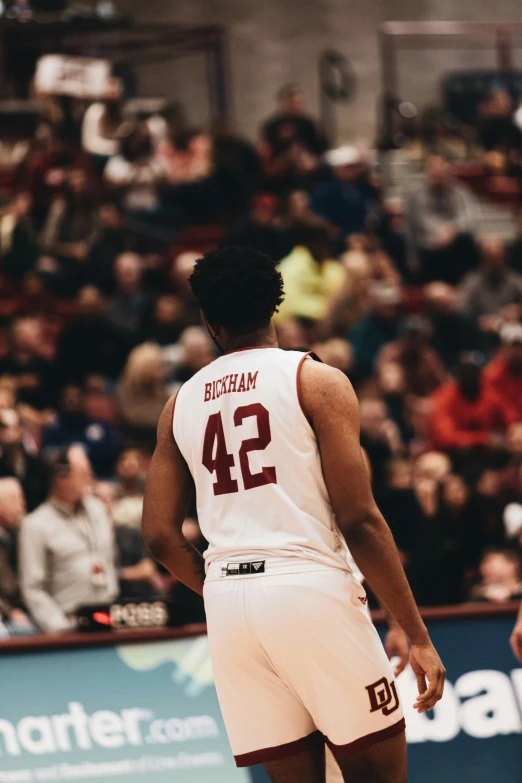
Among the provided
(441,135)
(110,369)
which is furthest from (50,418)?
(441,135)

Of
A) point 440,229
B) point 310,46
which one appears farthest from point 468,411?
point 310,46

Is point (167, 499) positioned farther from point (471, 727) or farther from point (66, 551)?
point (66, 551)

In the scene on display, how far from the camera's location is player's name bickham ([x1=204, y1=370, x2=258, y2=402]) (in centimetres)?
360

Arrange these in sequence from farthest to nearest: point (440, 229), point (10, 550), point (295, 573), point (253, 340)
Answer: point (440, 229) < point (10, 550) < point (253, 340) < point (295, 573)

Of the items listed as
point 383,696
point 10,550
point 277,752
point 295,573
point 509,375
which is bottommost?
point 509,375

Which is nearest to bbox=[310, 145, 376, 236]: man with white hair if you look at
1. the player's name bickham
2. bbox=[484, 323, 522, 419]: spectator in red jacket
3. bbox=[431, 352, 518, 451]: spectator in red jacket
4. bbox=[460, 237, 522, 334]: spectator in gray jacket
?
bbox=[460, 237, 522, 334]: spectator in gray jacket

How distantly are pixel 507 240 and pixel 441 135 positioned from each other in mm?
2050

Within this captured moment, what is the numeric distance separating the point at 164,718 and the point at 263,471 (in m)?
2.89

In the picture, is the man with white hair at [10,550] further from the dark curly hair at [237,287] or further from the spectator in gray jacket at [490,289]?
the spectator in gray jacket at [490,289]

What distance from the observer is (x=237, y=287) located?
3.66 metres

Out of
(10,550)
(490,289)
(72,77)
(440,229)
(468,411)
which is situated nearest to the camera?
(10,550)

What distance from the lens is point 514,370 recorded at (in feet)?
36.4

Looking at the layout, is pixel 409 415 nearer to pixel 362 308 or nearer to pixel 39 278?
pixel 362 308

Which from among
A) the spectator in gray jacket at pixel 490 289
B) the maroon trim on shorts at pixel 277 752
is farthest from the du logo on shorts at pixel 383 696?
the spectator in gray jacket at pixel 490 289
